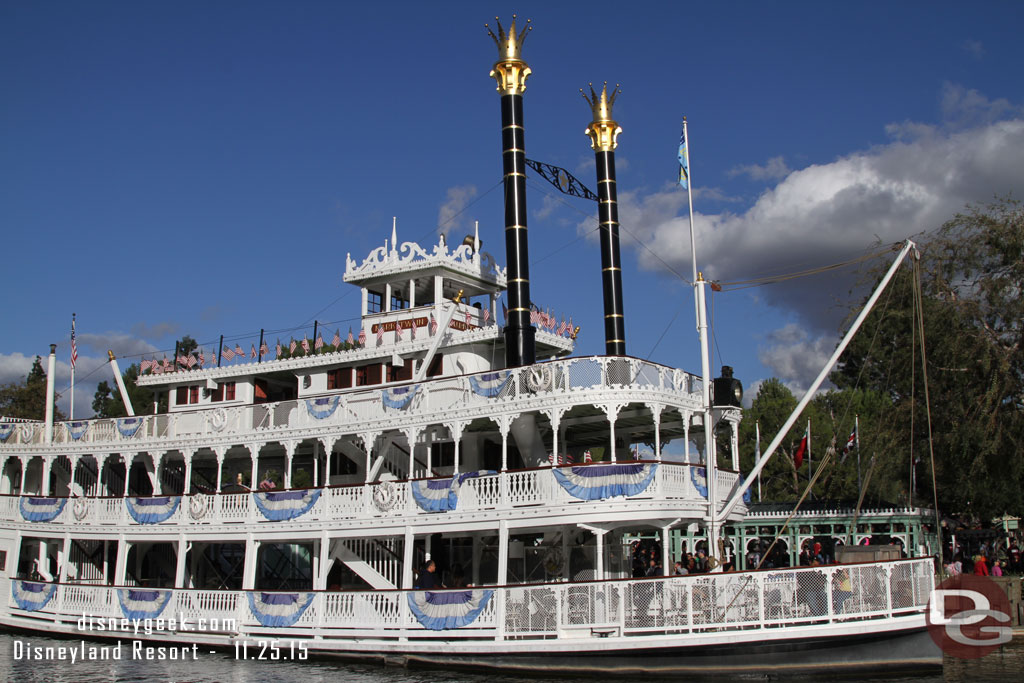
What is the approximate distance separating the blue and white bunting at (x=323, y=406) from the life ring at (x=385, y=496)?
107 inches

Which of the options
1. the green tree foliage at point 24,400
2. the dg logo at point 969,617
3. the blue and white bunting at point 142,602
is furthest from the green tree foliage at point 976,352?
the green tree foliage at point 24,400

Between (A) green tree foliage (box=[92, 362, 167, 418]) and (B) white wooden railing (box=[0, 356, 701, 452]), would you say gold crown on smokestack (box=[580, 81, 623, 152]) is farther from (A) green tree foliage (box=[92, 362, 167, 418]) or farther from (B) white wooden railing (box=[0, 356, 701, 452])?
(A) green tree foliage (box=[92, 362, 167, 418])

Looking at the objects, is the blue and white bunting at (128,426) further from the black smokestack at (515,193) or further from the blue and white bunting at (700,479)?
the blue and white bunting at (700,479)

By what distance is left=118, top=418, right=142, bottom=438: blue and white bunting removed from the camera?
92.4ft

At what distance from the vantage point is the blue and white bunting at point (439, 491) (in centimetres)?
2155

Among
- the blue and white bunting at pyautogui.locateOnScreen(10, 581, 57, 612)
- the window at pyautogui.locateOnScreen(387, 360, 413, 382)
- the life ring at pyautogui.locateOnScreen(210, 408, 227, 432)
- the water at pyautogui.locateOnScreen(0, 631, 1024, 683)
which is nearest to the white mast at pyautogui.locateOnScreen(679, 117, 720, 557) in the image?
the water at pyautogui.locateOnScreen(0, 631, 1024, 683)

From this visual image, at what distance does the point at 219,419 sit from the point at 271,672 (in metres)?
8.21

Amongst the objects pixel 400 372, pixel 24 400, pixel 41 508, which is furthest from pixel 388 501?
pixel 24 400

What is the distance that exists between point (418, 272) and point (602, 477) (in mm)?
10853

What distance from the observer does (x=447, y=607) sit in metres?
20.5

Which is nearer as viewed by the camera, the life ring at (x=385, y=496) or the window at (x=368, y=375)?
the life ring at (x=385, y=496)

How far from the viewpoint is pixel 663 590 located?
18.5m

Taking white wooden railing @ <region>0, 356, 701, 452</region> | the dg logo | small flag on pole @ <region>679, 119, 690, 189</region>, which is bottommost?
the dg logo

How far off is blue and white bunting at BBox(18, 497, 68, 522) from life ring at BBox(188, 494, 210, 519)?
17.3 feet
